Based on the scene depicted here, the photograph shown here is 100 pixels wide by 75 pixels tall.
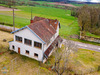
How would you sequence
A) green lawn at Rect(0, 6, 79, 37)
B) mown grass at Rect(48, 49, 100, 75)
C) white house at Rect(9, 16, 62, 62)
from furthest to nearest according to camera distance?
Answer: 1. green lawn at Rect(0, 6, 79, 37)
2. mown grass at Rect(48, 49, 100, 75)
3. white house at Rect(9, 16, 62, 62)

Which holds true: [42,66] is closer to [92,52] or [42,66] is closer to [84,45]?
[92,52]

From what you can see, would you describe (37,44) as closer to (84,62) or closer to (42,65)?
(42,65)

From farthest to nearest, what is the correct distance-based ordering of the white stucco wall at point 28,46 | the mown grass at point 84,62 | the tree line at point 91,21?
the tree line at point 91,21 → the mown grass at point 84,62 → the white stucco wall at point 28,46

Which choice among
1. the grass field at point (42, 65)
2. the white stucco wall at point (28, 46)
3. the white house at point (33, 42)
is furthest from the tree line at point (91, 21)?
the white stucco wall at point (28, 46)

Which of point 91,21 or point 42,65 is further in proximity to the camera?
point 91,21

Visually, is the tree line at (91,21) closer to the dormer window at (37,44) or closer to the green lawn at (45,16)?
the green lawn at (45,16)

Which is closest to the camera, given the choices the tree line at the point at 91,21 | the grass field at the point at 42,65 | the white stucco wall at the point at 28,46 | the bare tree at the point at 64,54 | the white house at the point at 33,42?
the bare tree at the point at 64,54

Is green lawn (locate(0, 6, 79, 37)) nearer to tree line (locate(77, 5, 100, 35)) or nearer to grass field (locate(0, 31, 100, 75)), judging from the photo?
tree line (locate(77, 5, 100, 35))

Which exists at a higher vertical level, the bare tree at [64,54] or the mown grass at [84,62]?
the bare tree at [64,54]

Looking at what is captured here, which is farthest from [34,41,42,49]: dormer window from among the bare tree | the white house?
the bare tree

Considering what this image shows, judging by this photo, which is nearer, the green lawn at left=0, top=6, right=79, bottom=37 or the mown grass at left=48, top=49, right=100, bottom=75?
the mown grass at left=48, top=49, right=100, bottom=75

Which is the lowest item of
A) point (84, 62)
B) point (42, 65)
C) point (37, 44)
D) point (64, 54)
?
point (84, 62)

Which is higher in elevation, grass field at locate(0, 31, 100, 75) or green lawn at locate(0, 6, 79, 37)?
green lawn at locate(0, 6, 79, 37)

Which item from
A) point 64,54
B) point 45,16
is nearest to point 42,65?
point 64,54
